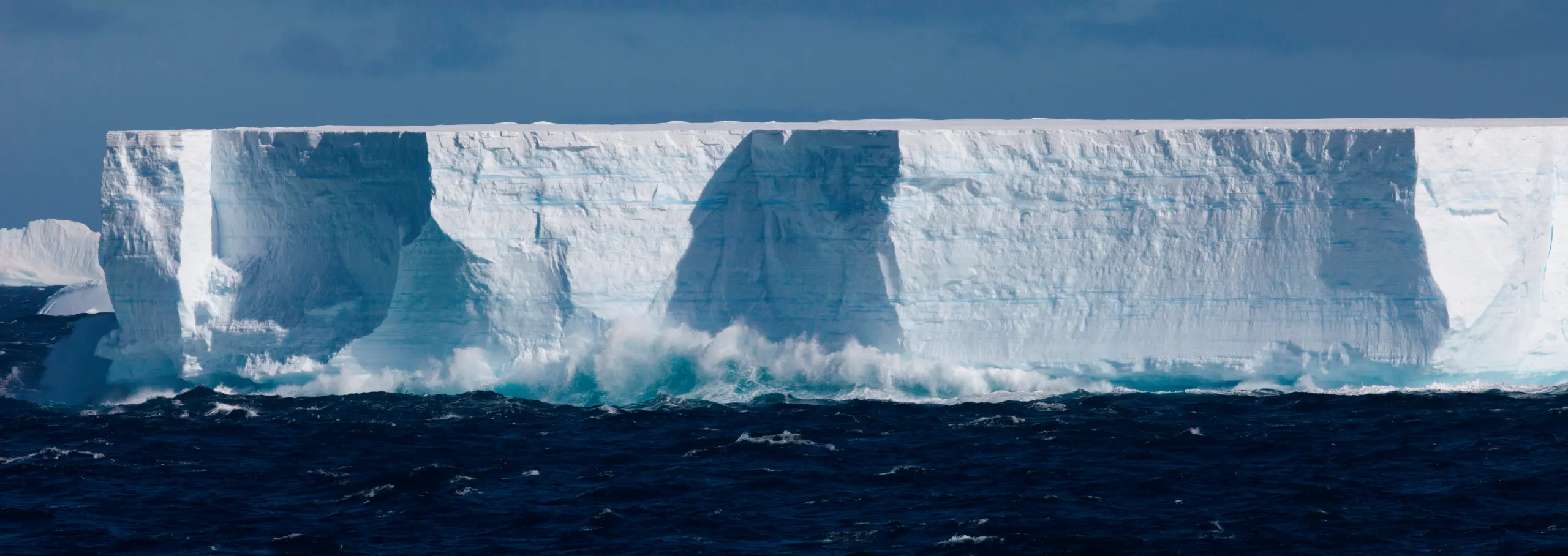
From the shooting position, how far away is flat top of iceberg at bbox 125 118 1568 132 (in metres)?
20.3

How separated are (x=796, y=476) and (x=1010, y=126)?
6998 millimetres

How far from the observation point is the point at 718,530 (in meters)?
14.0

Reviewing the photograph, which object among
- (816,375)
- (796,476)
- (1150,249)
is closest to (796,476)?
(796,476)

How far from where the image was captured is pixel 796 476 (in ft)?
52.4

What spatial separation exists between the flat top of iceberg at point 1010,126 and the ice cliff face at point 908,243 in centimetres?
25

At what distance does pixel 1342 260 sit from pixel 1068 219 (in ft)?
10.3

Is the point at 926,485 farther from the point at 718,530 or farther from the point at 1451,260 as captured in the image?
the point at 1451,260

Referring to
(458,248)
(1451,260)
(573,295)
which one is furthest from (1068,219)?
(458,248)

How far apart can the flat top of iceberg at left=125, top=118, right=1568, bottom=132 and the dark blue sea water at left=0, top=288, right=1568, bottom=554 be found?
3.29m

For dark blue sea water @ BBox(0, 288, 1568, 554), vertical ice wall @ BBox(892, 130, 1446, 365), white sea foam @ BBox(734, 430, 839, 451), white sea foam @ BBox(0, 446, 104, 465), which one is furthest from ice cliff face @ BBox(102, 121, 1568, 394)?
white sea foam @ BBox(0, 446, 104, 465)

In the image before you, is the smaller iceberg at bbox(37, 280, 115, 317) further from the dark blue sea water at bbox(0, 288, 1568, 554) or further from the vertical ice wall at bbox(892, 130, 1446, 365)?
the vertical ice wall at bbox(892, 130, 1446, 365)

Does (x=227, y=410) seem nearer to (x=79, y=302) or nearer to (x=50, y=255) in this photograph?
(x=79, y=302)

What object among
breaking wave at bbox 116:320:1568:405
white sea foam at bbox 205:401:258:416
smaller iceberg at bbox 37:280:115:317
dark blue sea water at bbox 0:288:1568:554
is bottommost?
dark blue sea water at bbox 0:288:1568:554

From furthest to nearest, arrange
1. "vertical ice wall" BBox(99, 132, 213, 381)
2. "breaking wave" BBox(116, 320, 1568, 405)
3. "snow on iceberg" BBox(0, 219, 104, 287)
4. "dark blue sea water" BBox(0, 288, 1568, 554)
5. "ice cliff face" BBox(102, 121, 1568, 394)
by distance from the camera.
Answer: "snow on iceberg" BBox(0, 219, 104, 287) → "vertical ice wall" BBox(99, 132, 213, 381) → "breaking wave" BBox(116, 320, 1568, 405) → "ice cliff face" BBox(102, 121, 1568, 394) → "dark blue sea water" BBox(0, 288, 1568, 554)
